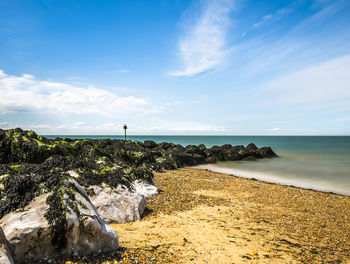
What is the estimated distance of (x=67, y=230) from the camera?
2.96m

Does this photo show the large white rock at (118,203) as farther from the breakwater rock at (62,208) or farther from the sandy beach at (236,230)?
the sandy beach at (236,230)

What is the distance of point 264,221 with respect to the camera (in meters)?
5.90

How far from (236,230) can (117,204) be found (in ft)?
9.89

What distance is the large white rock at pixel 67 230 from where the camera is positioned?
2.68 m

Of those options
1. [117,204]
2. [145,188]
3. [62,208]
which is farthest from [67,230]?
[145,188]

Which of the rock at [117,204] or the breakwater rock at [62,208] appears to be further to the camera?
the rock at [117,204]

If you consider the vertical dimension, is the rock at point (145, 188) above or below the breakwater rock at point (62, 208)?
below

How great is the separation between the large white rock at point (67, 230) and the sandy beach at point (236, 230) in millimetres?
564

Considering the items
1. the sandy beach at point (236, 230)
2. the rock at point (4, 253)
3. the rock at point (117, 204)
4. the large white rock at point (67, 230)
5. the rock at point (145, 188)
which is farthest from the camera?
the rock at point (145, 188)

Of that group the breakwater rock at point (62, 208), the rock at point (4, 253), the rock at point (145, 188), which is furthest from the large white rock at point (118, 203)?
the rock at point (4, 253)

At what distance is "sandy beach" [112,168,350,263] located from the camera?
3.95 meters

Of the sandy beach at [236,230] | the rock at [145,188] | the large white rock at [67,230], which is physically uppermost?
the large white rock at [67,230]

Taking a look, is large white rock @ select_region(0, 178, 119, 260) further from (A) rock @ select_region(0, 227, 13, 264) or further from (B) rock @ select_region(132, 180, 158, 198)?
(B) rock @ select_region(132, 180, 158, 198)

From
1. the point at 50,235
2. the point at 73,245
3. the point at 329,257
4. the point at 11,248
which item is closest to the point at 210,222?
the point at 329,257
